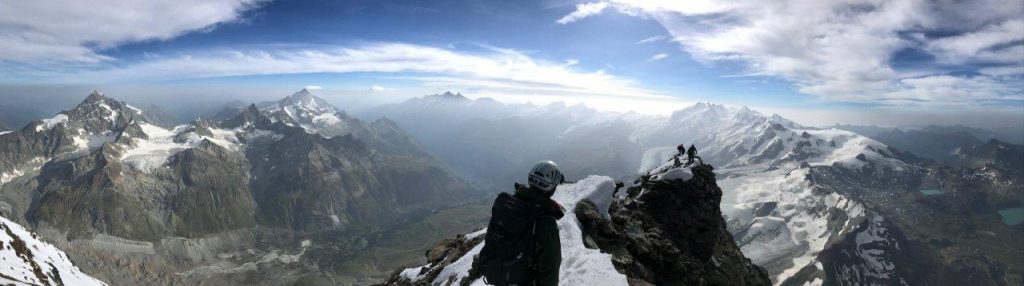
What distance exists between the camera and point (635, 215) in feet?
125

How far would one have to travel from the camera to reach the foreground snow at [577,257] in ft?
65.3

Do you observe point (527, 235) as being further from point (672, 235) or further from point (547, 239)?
point (672, 235)

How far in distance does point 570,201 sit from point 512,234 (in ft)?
69.7

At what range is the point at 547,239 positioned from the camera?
10586 mm

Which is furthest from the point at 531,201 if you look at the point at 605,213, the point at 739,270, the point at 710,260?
the point at 739,270

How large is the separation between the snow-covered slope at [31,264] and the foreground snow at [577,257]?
3745cm

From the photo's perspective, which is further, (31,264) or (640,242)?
(31,264)

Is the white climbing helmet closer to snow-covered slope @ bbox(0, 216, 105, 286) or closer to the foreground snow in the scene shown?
the foreground snow

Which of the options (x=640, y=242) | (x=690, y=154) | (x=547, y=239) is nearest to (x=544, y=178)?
(x=547, y=239)

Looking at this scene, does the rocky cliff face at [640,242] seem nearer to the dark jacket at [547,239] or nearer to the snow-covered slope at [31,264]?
the dark jacket at [547,239]

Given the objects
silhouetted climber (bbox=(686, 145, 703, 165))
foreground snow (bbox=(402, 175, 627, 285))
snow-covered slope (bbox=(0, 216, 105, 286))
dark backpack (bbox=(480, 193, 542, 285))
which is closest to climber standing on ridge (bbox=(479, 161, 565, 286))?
dark backpack (bbox=(480, 193, 542, 285))

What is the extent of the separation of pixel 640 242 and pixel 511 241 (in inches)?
827

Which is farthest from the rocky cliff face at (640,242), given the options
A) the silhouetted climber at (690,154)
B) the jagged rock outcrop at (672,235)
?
the silhouetted climber at (690,154)

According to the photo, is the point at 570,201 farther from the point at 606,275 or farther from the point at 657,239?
the point at 606,275
